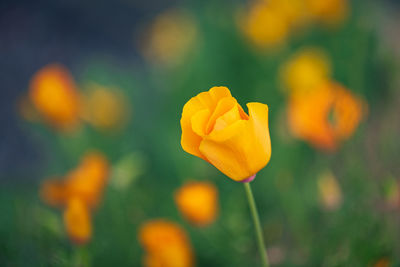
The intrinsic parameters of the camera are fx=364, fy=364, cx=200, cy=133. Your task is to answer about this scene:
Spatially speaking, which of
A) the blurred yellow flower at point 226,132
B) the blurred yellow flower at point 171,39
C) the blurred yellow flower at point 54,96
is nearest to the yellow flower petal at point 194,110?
the blurred yellow flower at point 226,132

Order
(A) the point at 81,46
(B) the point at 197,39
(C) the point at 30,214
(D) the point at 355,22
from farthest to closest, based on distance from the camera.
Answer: (A) the point at 81,46
(B) the point at 197,39
(D) the point at 355,22
(C) the point at 30,214

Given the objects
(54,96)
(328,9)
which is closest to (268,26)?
(328,9)

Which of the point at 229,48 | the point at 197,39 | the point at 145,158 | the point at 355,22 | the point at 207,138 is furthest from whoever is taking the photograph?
the point at 197,39

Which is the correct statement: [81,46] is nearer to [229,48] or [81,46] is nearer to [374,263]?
[229,48]

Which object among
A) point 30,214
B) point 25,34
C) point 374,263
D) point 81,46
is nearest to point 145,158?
point 30,214

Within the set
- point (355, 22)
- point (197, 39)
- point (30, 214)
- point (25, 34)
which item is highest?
point (25, 34)

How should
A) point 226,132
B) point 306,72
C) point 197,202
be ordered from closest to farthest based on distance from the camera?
point 226,132
point 197,202
point 306,72

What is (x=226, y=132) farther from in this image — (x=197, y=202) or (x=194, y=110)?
(x=197, y=202)

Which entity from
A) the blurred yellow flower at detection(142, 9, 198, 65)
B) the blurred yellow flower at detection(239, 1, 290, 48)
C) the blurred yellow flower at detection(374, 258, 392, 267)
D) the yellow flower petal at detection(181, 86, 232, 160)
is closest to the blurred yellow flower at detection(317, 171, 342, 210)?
the blurred yellow flower at detection(374, 258, 392, 267)
